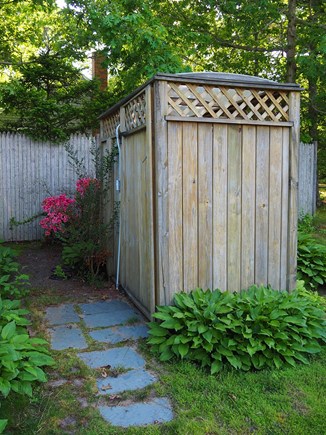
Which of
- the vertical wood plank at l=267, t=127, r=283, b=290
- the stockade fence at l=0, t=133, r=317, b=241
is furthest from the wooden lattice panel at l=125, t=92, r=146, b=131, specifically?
the stockade fence at l=0, t=133, r=317, b=241

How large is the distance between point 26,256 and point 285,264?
383 centimetres

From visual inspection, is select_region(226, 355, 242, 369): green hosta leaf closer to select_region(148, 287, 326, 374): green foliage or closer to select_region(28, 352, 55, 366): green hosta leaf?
select_region(148, 287, 326, 374): green foliage

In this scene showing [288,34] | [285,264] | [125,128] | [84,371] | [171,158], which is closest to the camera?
[84,371]

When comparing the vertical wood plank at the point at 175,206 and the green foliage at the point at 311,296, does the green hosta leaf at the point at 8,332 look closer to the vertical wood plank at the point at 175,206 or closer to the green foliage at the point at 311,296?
the vertical wood plank at the point at 175,206

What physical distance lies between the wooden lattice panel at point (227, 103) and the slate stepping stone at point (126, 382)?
1866mm

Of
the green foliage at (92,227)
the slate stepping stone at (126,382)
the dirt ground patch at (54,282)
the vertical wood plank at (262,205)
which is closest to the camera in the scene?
the slate stepping stone at (126,382)

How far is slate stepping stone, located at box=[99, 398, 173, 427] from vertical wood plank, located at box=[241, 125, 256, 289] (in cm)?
141

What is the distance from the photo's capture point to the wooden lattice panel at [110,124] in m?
4.53

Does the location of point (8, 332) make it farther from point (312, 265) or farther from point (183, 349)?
point (312, 265)

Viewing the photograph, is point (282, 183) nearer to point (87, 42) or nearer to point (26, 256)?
point (26, 256)

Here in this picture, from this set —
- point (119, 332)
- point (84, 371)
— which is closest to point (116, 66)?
point (119, 332)

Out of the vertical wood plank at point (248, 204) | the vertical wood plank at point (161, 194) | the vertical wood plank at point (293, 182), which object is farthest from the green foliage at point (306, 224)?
the vertical wood plank at point (161, 194)

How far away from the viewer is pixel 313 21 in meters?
8.91

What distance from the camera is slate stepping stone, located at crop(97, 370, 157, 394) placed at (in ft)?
8.23
